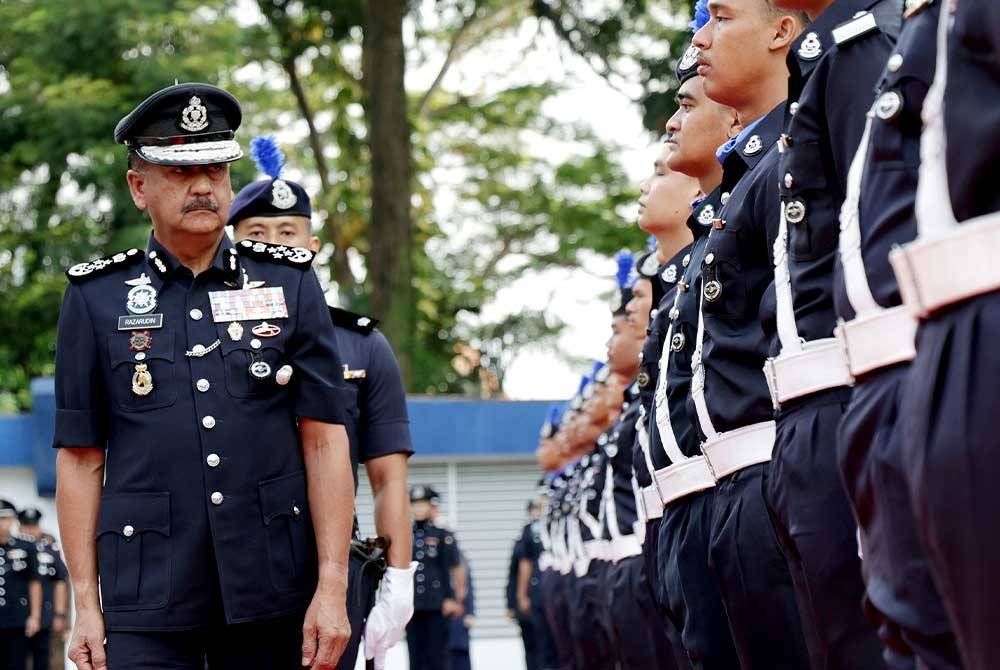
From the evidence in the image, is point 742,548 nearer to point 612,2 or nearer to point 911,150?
point 911,150

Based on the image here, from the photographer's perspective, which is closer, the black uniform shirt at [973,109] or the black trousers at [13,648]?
the black uniform shirt at [973,109]

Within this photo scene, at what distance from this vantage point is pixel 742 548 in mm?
4043

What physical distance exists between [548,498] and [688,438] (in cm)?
1254

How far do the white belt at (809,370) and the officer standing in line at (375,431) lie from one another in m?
2.71

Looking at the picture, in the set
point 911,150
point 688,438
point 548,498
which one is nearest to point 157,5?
point 548,498

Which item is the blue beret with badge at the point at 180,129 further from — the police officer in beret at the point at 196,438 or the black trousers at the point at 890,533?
the black trousers at the point at 890,533

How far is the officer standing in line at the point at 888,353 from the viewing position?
2578 mm

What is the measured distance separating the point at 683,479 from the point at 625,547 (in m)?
→ 3.31

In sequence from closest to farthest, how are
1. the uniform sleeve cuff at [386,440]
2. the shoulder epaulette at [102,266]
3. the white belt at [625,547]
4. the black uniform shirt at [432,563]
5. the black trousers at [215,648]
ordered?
the black trousers at [215,648]
the shoulder epaulette at [102,266]
the uniform sleeve cuff at [386,440]
the white belt at [625,547]
the black uniform shirt at [432,563]

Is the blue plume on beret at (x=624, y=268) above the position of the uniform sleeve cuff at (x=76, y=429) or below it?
above

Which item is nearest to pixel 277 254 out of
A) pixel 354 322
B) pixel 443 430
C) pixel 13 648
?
pixel 354 322

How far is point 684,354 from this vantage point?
4.82 metres

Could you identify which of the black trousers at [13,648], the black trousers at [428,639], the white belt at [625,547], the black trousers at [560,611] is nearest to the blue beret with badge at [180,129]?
the white belt at [625,547]

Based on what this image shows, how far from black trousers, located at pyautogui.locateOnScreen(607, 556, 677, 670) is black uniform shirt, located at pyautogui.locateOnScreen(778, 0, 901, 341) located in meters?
3.53
